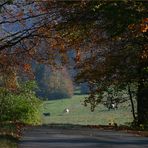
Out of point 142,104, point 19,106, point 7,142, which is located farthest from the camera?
point 19,106

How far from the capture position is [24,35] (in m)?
31.3

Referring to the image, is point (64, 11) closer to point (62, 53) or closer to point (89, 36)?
point (89, 36)

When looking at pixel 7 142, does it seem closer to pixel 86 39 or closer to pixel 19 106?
pixel 86 39

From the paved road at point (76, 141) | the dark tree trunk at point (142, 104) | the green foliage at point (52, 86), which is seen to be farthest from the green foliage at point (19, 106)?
the green foliage at point (52, 86)

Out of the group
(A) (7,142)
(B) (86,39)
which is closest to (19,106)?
(B) (86,39)

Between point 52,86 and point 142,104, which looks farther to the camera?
point 52,86

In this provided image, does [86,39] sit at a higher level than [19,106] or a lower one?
higher

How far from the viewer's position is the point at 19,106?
45312 mm

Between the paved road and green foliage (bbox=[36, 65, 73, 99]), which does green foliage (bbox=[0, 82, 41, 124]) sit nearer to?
the paved road

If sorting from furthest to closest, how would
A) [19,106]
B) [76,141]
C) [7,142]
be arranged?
[19,106] → [76,141] → [7,142]

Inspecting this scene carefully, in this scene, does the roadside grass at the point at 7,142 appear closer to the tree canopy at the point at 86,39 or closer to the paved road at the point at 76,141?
the paved road at the point at 76,141

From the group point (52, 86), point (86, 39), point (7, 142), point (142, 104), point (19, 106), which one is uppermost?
point (52, 86)

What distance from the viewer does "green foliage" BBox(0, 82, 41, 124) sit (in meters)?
44.6

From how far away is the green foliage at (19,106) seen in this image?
146 ft
